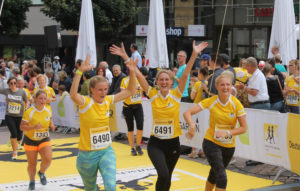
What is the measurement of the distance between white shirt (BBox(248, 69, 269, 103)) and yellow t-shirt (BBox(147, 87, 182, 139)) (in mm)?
3557

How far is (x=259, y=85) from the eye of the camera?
10.1m

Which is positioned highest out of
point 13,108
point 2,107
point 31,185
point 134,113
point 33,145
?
point 13,108

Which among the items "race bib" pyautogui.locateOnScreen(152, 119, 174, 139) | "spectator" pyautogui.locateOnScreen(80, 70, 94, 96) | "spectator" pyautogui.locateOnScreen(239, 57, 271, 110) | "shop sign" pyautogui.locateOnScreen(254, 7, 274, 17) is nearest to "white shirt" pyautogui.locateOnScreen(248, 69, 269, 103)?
"spectator" pyautogui.locateOnScreen(239, 57, 271, 110)

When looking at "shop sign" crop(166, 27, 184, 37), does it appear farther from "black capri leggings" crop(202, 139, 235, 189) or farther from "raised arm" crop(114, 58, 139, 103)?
"raised arm" crop(114, 58, 139, 103)

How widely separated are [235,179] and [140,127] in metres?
3.18

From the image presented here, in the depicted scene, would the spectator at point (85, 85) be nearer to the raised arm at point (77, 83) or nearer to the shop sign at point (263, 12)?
the raised arm at point (77, 83)

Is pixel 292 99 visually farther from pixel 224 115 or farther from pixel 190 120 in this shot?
→ pixel 190 120

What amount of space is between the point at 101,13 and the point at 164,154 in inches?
878

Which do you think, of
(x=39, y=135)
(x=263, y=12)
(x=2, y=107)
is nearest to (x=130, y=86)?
(x=39, y=135)

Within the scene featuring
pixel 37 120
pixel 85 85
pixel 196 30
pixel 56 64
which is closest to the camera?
pixel 37 120

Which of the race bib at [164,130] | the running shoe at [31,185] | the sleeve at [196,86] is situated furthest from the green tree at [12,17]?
the race bib at [164,130]

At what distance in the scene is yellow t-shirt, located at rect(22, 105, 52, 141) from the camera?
28.5ft

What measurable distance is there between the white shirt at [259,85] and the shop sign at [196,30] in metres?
19.2

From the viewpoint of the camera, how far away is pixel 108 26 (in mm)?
28797
